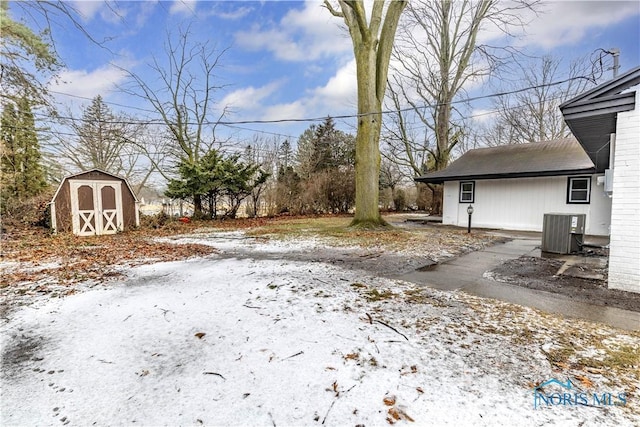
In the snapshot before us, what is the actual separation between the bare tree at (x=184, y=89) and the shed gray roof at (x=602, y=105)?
1552cm

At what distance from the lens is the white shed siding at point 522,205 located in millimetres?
10320

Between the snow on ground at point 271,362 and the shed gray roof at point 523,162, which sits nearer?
the snow on ground at point 271,362

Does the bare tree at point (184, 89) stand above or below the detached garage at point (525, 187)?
above

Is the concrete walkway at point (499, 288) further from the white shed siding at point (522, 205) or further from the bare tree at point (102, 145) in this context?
the bare tree at point (102, 145)

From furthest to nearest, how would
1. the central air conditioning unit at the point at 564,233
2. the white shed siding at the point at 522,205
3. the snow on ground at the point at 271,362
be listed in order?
1. the white shed siding at the point at 522,205
2. the central air conditioning unit at the point at 564,233
3. the snow on ground at the point at 271,362

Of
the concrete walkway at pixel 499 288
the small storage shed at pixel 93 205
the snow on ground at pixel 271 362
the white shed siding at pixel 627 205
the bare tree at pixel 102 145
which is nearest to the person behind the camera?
the snow on ground at pixel 271 362

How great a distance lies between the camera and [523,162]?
1219 cm

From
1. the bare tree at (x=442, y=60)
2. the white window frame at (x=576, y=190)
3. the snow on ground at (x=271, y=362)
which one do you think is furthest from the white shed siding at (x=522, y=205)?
the snow on ground at (x=271, y=362)

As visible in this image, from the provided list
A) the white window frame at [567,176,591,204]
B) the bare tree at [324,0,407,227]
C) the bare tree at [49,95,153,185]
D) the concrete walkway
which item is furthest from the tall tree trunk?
the bare tree at [49,95,153,185]

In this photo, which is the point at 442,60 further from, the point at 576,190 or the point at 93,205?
the point at 93,205

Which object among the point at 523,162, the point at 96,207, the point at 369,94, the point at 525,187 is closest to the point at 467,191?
the point at 525,187

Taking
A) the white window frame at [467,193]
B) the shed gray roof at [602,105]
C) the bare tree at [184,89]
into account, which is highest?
the bare tree at [184,89]

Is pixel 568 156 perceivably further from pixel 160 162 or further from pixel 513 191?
pixel 160 162

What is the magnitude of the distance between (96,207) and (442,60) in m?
18.6
